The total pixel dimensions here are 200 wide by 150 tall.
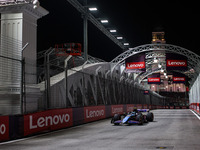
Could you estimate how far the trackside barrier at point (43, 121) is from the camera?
959 cm

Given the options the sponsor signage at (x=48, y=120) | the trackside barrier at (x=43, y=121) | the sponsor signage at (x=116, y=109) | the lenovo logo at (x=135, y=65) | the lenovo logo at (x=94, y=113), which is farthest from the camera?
the lenovo logo at (x=135, y=65)

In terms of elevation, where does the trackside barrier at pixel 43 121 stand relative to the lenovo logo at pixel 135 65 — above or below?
below

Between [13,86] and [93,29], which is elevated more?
[93,29]

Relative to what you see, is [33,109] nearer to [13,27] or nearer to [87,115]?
[13,27]

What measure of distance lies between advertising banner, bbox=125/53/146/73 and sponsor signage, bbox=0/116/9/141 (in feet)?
73.6

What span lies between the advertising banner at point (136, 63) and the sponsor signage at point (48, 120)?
17.6 metres

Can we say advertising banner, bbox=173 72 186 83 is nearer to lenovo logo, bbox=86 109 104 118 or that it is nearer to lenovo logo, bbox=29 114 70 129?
lenovo logo, bbox=86 109 104 118

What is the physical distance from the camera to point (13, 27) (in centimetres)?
1332

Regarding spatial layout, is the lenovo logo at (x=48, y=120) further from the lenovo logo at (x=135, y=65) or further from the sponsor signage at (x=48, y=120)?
the lenovo logo at (x=135, y=65)

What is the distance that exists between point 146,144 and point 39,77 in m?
6.39

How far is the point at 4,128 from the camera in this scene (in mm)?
9344

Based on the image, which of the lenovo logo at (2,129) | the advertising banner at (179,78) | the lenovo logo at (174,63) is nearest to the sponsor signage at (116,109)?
the lenovo logo at (174,63)

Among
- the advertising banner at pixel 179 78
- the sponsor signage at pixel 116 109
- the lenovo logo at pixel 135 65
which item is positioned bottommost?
the sponsor signage at pixel 116 109

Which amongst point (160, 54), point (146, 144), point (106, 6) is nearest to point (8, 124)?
point (146, 144)
